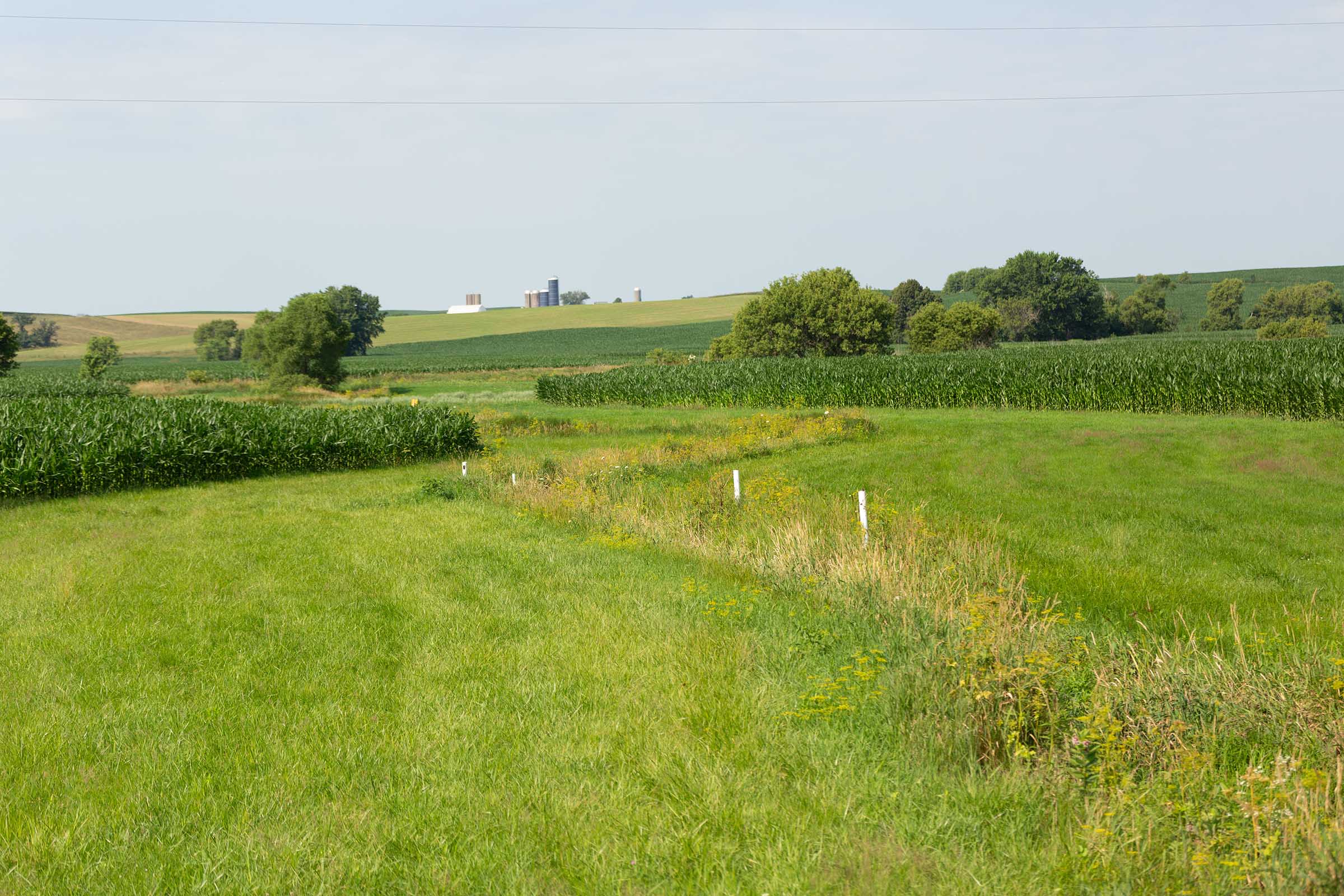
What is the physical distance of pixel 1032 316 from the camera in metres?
104

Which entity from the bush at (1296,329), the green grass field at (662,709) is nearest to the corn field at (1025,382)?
the green grass field at (662,709)

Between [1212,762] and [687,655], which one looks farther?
[687,655]

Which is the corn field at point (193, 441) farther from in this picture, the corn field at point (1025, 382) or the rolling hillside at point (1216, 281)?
the rolling hillside at point (1216, 281)

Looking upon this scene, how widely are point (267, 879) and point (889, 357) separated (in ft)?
149

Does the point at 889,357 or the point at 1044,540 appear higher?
the point at 889,357

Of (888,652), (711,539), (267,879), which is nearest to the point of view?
(267,879)

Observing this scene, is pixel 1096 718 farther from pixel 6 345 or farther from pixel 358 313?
pixel 358 313

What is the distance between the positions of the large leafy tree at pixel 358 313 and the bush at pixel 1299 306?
10671 cm

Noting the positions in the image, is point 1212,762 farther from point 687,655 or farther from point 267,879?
point 267,879

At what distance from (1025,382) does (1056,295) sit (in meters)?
72.5

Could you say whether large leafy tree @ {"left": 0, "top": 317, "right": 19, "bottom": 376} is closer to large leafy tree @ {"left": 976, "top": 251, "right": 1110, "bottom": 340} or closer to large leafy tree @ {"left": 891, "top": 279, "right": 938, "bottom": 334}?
large leafy tree @ {"left": 891, "top": 279, "right": 938, "bottom": 334}

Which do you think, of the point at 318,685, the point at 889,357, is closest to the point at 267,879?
the point at 318,685

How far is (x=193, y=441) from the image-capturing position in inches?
960

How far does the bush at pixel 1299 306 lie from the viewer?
108 meters
